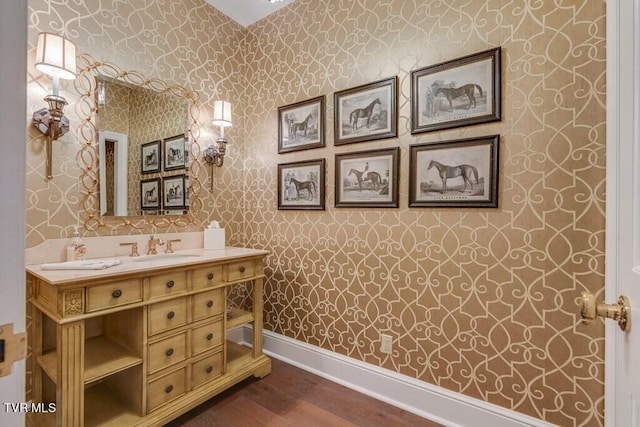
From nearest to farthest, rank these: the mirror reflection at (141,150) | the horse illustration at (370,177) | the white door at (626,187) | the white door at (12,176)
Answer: the white door at (12,176)
the white door at (626,187)
the mirror reflection at (141,150)
the horse illustration at (370,177)

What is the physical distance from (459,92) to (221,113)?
175 centimetres

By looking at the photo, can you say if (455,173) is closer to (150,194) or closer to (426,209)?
(426,209)

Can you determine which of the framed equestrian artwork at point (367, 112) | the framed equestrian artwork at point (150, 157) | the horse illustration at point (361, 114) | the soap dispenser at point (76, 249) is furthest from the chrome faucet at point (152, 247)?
the horse illustration at point (361, 114)

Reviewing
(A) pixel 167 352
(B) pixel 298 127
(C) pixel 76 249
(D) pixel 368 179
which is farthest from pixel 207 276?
(B) pixel 298 127

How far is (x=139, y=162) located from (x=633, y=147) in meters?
2.51

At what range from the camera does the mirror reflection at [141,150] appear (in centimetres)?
197

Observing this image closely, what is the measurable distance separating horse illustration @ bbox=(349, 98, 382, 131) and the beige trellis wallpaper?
6.3 inches

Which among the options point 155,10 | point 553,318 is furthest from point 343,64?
point 553,318

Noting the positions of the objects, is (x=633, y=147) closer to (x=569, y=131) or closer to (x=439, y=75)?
(x=569, y=131)

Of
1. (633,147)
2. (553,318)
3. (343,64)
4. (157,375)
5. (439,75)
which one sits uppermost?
(343,64)

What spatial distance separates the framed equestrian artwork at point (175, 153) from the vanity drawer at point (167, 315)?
1084mm

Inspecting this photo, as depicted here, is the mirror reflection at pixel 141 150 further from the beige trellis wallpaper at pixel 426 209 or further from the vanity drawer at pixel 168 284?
the vanity drawer at pixel 168 284

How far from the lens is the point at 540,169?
1551mm

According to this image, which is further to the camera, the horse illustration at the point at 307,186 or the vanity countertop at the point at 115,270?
the horse illustration at the point at 307,186
